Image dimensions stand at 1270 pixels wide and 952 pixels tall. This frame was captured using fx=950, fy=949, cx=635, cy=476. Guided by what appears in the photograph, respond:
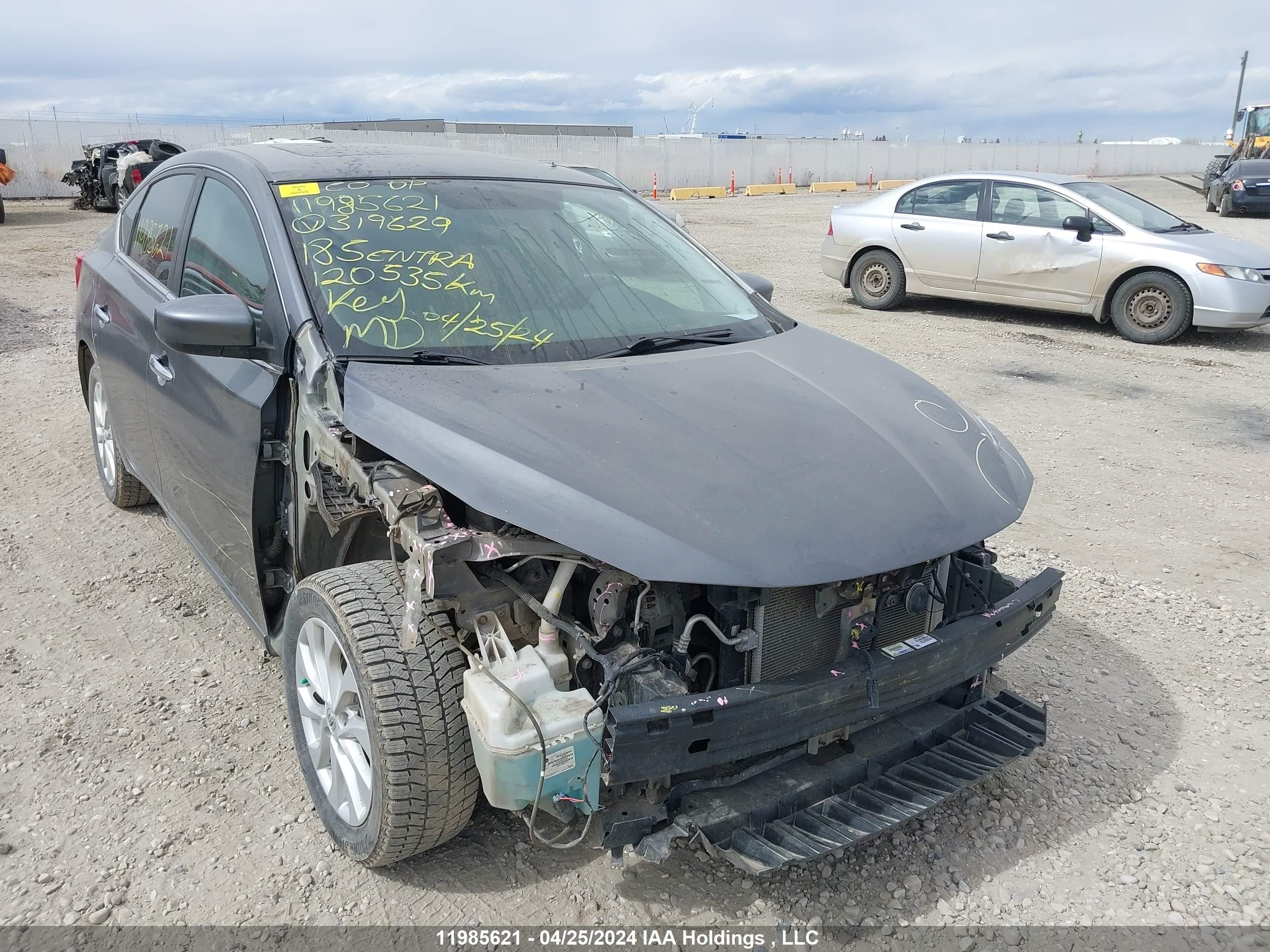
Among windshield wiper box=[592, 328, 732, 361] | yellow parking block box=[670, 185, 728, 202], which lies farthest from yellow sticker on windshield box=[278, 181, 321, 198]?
yellow parking block box=[670, 185, 728, 202]

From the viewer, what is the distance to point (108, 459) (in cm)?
485

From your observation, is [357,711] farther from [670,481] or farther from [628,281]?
[628,281]

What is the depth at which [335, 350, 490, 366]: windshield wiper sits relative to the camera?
265 cm

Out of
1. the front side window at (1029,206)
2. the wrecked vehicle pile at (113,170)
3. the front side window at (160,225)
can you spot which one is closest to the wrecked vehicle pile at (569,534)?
the front side window at (160,225)

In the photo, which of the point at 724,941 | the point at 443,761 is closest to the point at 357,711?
the point at 443,761

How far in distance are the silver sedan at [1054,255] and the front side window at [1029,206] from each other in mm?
10

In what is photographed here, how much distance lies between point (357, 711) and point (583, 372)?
3.66ft

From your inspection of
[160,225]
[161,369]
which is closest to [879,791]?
[161,369]

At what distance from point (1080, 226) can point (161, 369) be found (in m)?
8.64

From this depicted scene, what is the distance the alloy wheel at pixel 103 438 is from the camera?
4723 mm

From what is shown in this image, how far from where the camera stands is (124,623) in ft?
12.5

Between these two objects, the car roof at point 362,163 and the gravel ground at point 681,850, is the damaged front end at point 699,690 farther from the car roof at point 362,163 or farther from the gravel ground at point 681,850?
the car roof at point 362,163

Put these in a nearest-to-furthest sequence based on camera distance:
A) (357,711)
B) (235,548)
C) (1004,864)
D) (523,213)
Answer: (357,711) → (1004,864) → (235,548) → (523,213)

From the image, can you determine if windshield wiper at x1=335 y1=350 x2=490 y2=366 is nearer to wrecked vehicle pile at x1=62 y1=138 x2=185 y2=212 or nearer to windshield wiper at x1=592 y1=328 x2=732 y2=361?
windshield wiper at x1=592 y1=328 x2=732 y2=361
